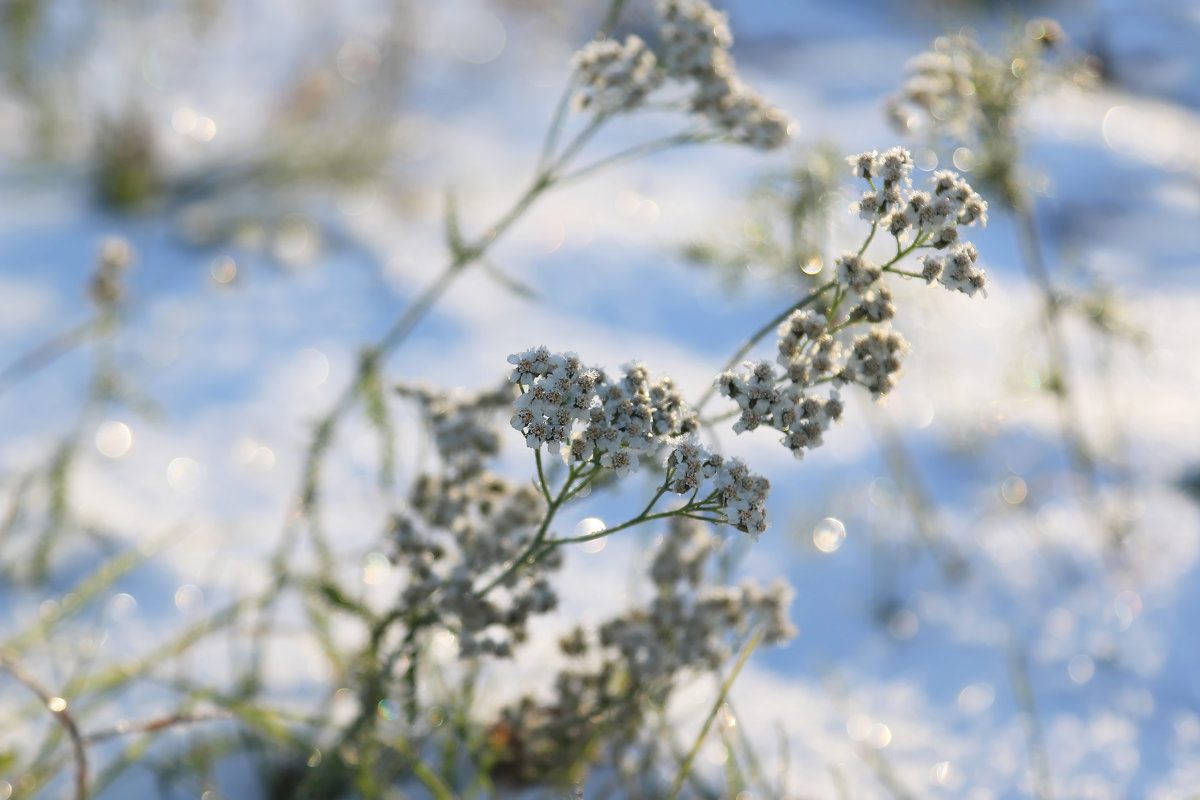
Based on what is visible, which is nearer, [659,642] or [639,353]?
[659,642]

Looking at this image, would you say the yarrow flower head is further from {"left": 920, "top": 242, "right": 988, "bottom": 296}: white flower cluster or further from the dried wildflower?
the dried wildflower

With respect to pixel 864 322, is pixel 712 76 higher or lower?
higher

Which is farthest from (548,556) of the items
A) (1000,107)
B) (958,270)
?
(1000,107)

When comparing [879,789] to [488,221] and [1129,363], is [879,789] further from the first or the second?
[488,221]

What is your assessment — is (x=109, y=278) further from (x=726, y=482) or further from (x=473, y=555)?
(x=726, y=482)

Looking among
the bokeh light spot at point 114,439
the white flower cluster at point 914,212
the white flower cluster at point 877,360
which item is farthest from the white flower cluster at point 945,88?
the bokeh light spot at point 114,439

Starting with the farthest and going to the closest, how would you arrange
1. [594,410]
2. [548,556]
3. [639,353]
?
1. [639,353]
2. [548,556]
3. [594,410]
